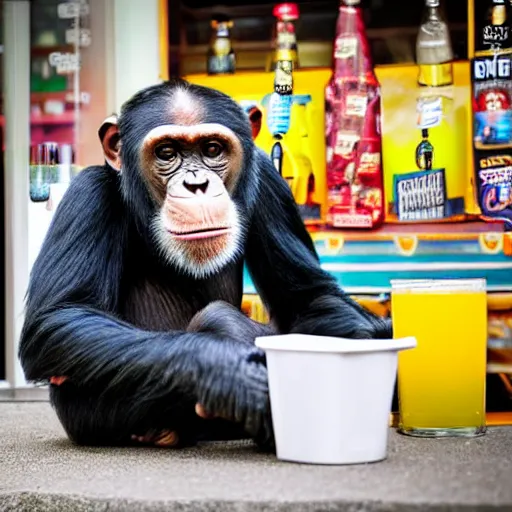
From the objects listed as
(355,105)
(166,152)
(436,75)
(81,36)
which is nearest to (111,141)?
(166,152)

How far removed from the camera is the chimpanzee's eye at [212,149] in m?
3.20

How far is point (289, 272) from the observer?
137 inches

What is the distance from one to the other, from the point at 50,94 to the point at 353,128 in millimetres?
1531

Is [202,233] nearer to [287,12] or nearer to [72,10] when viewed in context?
[287,12]

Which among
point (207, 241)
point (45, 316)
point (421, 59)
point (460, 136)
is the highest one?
point (421, 59)

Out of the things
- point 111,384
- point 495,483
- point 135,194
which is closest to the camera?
point 495,483

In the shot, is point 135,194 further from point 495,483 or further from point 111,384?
point 495,483

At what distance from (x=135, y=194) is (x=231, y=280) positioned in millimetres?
396

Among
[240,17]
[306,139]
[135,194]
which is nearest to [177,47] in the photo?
[240,17]

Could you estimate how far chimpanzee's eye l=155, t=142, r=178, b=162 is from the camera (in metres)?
3.17

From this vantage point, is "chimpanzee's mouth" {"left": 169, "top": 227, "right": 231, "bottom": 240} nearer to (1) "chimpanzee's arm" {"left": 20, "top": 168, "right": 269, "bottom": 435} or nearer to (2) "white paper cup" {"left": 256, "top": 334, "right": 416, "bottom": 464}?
(1) "chimpanzee's arm" {"left": 20, "top": 168, "right": 269, "bottom": 435}

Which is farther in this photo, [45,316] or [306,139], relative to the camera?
[306,139]

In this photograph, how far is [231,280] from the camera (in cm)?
334

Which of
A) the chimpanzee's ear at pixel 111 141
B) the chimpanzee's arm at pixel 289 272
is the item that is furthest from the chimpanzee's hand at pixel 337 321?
the chimpanzee's ear at pixel 111 141
